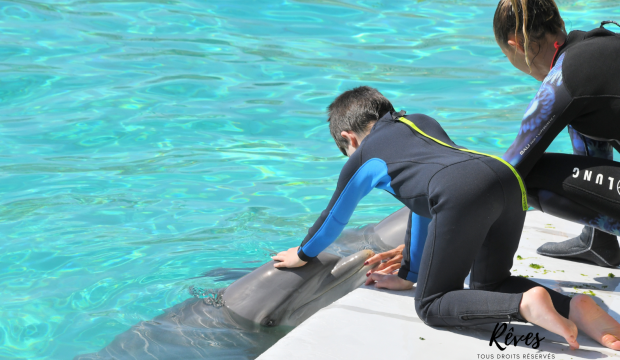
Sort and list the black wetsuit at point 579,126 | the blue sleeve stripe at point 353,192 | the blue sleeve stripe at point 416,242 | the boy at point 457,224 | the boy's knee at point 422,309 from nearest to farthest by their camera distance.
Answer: the boy at point 457,224, the boy's knee at point 422,309, the black wetsuit at point 579,126, the blue sleeve stripe at point 353,192, the blue sleeve stripe at point 416,242

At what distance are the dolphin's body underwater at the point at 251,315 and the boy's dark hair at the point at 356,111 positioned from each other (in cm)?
75

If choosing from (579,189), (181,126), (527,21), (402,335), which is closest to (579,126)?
(579,189)

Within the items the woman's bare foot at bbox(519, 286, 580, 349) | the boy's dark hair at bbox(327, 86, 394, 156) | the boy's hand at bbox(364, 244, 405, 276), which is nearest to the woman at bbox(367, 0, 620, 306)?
the boy's hand at bbox(364, 244, 405, 276)

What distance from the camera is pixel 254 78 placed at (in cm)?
936

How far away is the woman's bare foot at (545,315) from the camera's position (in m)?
2.59

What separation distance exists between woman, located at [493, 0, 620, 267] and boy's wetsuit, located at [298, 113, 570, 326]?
38cm

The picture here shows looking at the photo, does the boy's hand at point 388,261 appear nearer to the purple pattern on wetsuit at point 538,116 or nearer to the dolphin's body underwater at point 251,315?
the dolphin's body underwater at point 251,315

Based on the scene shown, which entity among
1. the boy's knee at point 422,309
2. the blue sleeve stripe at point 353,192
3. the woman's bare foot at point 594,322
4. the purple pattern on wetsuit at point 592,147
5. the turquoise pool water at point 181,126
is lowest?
the turquoise pool water at point 181,126

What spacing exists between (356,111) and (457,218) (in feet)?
3.38

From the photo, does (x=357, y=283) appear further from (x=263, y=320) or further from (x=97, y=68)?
(x=97, y=68)

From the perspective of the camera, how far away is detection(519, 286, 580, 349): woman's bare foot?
102 inches

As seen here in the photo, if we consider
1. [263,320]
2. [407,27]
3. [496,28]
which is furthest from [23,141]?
[407,27]

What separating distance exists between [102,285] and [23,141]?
10.6 ft

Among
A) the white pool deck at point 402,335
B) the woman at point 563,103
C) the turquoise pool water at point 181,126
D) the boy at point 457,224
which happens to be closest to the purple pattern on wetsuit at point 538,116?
the woman at point 563,103
